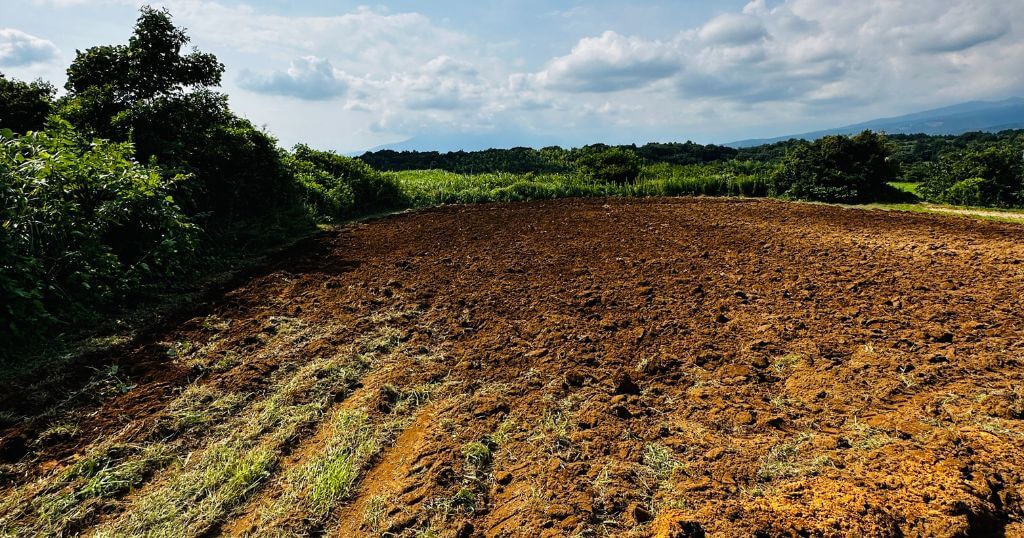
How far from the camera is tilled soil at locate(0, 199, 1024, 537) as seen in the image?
8.10 feet

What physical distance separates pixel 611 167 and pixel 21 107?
1755 cm

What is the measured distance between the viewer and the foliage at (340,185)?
12.4 metres

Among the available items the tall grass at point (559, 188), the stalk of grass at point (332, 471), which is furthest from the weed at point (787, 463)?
the tall grass at point (559, 188)

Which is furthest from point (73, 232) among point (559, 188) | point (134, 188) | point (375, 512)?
point (559, 188)

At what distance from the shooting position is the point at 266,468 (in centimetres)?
299

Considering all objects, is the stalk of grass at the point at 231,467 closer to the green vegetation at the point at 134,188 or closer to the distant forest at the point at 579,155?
the green vegetation at the point at 134,188

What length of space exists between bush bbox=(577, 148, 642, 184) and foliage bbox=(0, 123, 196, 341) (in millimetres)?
14496

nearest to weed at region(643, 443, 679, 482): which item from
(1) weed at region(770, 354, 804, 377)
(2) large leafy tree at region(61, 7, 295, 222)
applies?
(1) weed at region(770, 354, 804, 377)

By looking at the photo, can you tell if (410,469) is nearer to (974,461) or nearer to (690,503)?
(690,503)

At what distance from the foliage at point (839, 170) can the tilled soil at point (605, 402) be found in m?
7.38

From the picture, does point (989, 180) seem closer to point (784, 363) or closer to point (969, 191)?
point (969, 191)

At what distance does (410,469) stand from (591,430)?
1.24 metres

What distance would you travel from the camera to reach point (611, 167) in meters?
18.7

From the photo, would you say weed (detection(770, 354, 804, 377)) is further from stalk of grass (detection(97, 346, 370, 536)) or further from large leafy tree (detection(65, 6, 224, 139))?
large leafy tree (detection(65, 6, 224, 139))
